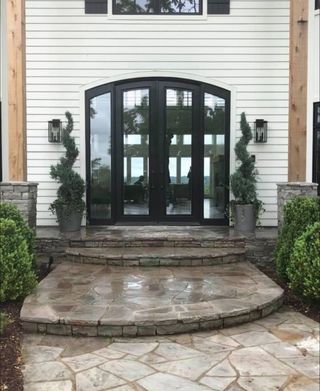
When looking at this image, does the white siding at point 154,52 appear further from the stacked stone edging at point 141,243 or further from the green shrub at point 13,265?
Answer: the green shrub at point 13,265

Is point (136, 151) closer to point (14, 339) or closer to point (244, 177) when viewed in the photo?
point (244, 177)

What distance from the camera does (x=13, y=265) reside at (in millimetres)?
4641

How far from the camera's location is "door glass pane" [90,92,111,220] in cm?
831

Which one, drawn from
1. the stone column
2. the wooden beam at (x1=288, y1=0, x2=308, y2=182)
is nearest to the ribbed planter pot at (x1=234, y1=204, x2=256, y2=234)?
the stone column

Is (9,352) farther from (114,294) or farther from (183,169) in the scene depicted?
(183,169)

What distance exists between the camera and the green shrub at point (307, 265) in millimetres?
4625

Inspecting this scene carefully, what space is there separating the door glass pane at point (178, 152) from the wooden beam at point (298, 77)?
2.08 metres

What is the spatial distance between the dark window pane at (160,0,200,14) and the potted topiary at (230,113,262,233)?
2.04 metres

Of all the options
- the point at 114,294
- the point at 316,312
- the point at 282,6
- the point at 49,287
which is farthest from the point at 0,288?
the point at 282,6

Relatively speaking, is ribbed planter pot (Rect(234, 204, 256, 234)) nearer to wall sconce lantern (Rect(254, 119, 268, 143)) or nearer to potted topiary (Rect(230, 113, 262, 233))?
potted topiary (Rect(230, 113, 262, 233))

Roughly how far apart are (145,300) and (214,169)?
408cm

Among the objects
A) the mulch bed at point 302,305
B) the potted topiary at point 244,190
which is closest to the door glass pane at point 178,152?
the potted topiary at point 244,190

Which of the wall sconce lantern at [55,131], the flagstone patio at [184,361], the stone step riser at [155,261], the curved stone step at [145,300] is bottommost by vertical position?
the flagstone patio at [184,361]

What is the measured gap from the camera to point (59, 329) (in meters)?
4.16
